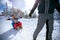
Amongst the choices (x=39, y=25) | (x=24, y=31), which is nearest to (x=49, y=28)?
(x=39, y=25)

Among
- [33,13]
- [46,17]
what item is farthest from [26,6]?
[46,17]

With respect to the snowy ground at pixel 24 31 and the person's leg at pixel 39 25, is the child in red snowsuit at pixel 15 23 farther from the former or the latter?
the person's leg at pixel 39 25

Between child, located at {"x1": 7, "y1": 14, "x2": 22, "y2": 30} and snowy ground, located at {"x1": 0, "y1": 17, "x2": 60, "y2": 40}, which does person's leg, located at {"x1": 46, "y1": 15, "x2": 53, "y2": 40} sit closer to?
snowy ground, located at {"x1": 0, "y1": 17, "x2": 60, "y2": 40}

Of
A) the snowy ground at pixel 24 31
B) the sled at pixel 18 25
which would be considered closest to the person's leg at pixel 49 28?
the snowy ground at pixel 24 31

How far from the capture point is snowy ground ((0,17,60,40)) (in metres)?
1.57

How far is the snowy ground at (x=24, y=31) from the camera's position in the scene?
1.57m

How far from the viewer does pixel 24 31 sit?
1.60 m

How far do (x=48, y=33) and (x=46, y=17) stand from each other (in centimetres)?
14

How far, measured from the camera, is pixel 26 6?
1.60 metres

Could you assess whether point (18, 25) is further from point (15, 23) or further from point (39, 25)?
point (39, 25)

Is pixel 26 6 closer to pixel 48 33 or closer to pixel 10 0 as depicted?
pixel 10 0

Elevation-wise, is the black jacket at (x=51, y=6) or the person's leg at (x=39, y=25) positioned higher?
the black jacket at (x=51, y=6)

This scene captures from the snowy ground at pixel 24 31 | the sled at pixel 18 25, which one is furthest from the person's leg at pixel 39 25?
the sled at pixel 18 25

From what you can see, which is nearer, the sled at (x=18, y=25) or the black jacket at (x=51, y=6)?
the black jacket at (x=51, y=6)
